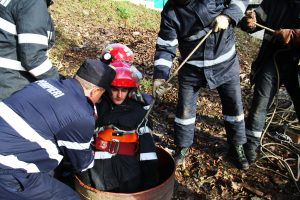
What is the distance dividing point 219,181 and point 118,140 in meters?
1.48

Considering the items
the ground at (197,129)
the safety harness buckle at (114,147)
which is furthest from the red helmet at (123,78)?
the ground at (197,129)

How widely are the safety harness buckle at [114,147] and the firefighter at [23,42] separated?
2.98 ft

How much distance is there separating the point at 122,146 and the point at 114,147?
0.26 ft

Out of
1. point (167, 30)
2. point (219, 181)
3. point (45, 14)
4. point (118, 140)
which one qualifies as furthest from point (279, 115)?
point (45, 14)

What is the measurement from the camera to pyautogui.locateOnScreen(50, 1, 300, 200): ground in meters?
4.07

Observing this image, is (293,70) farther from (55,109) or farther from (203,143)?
(55,109)

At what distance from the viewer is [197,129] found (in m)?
5.30

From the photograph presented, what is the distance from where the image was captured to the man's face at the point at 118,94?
3436 mm

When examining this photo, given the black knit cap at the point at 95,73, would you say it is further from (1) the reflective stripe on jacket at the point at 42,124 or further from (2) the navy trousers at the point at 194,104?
(2) the navy trousers at the point at 194,104

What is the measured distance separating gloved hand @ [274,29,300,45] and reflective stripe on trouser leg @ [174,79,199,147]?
105cm

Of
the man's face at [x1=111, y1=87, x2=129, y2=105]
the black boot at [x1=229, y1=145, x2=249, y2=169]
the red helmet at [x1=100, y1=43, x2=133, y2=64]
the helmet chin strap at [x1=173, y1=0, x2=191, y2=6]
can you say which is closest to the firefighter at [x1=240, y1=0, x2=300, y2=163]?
the black boot at [x1=229, y1=145, x2=249, y2=169]

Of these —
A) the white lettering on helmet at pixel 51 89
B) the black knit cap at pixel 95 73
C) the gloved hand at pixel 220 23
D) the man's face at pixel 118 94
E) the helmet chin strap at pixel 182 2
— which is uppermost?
the helmet chin strap at pixel 182 2

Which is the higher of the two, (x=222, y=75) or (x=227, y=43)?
(x=227, y=43)

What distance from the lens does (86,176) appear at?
3285mm
